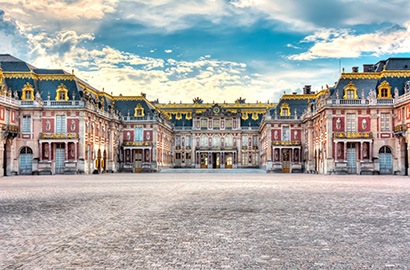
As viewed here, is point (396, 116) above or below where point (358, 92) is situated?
below

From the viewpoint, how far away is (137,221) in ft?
31.8

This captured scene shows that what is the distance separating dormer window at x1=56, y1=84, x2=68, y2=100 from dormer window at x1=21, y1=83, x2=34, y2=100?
8.91ft

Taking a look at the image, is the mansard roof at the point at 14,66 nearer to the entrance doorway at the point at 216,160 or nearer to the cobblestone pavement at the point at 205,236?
the cobblestone pavement at the point at 205,236

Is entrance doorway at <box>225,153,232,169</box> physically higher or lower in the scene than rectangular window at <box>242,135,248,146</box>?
lower

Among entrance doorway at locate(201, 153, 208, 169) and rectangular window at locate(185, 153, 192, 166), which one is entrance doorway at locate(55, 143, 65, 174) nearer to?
rectangular window at locate(185, 153, 192, 166)

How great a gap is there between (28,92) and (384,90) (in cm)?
3880

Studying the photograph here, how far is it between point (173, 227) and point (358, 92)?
40427 millimetres

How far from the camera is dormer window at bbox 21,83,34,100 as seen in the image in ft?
149

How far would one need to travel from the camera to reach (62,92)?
46.4 metres

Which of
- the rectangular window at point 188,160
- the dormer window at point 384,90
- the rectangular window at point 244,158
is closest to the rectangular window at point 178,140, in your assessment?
the rectangular window at point 188,160

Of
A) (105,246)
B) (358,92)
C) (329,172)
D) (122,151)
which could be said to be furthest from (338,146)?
(105,246)

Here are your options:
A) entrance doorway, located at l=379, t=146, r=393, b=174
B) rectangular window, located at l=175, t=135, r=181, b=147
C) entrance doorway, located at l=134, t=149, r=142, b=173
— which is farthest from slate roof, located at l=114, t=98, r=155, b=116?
entrance doorway, located at l=379, t=146, r=393, b=174

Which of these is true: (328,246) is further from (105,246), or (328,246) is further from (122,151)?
(122,151)

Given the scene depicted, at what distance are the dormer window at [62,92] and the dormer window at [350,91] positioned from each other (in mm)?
30947
